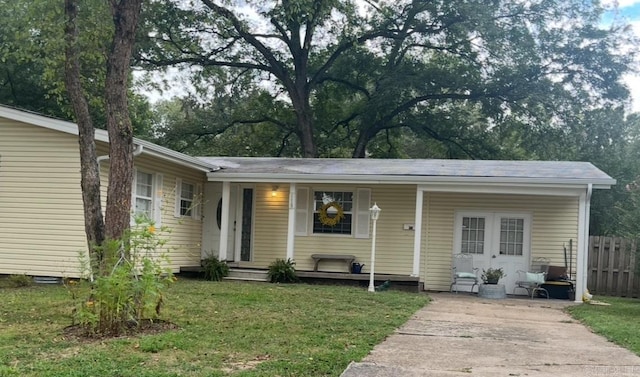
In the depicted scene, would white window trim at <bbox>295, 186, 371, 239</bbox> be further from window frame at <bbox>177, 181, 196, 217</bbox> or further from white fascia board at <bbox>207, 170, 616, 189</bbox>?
window frame at <bbox>177, 181, 196, 217</bbox>

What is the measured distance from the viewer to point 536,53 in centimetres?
2108

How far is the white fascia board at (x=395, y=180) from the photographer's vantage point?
40.0ft

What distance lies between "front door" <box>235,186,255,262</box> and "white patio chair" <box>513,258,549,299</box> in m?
6.13

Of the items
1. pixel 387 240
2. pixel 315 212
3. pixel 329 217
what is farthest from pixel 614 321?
pixel 315 212

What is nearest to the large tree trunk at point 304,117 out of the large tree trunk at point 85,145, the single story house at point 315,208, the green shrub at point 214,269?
the single story house at point 315,208

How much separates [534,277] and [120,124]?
909 cm

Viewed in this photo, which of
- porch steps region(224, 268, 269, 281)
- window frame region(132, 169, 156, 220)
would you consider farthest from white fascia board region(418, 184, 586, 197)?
window frame region(132, 169, 156, 220)

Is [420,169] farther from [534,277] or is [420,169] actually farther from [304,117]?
[304,117]

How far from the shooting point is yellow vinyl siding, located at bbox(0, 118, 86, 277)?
1105cm

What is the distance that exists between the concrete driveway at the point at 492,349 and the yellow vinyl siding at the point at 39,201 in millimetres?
6258

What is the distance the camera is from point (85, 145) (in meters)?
7.85

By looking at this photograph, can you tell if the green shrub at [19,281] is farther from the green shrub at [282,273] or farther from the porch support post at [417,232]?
the porch support post at [417,232]

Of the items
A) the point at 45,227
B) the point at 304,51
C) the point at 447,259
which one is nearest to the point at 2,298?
the point at 45,227

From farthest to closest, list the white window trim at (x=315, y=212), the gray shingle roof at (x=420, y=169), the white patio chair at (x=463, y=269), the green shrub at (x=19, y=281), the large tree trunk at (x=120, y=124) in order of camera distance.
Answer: the white window trim at (x=315, y=212) < the white patio chair at (x=463, y=269) < the gray shingle roof at (x=420, y=169) < the green shrub at (x=19, y=281) < the large tree trunk at (x=120, y=124)
